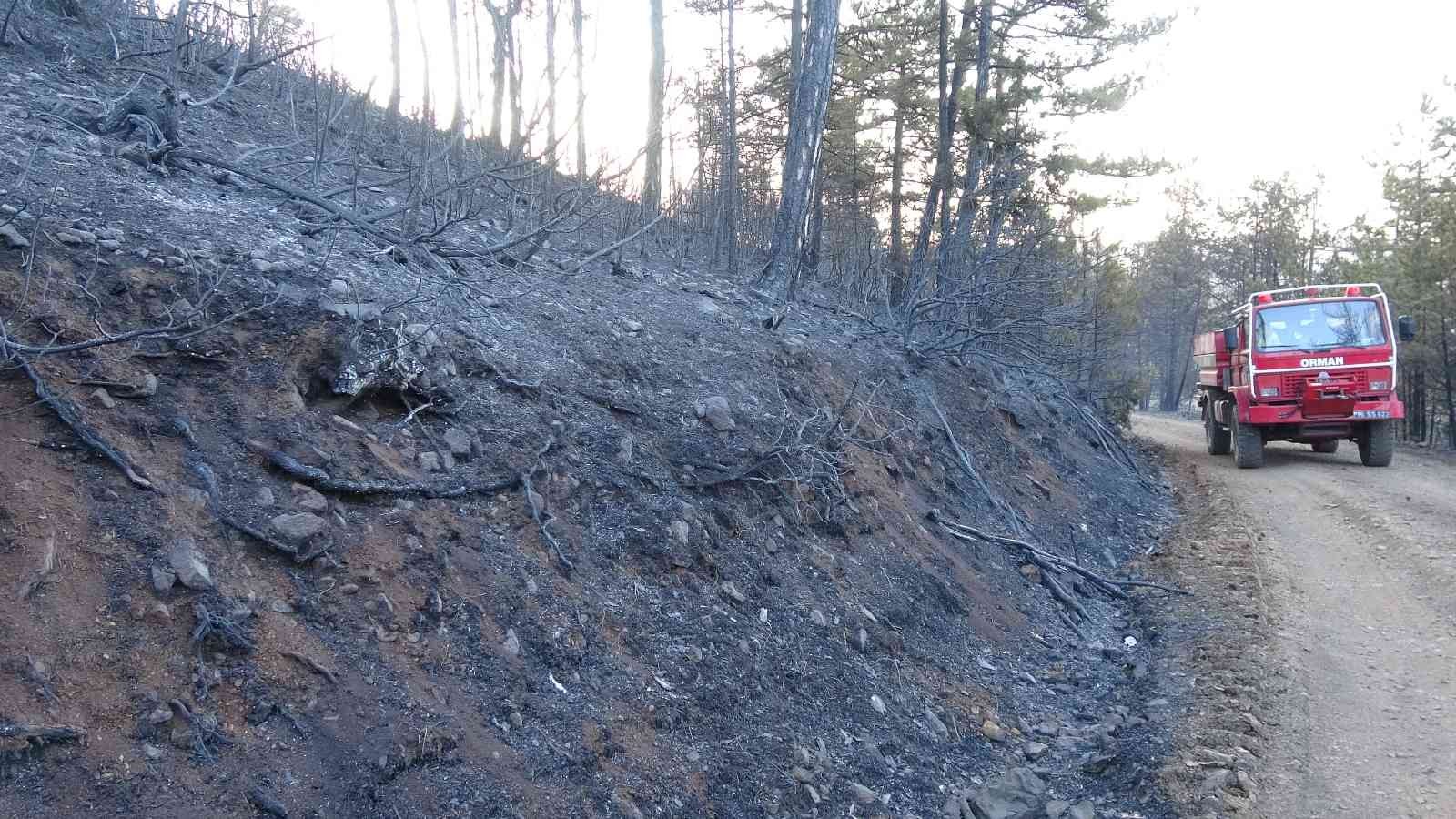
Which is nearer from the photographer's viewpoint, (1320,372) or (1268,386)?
(1320,372)

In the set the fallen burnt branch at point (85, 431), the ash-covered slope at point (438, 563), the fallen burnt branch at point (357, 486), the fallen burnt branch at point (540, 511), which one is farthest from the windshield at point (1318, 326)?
the fallen burnt branch at point (85, 431)

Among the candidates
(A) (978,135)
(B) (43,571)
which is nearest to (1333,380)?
(A) (978,135)

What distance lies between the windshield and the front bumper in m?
0.89

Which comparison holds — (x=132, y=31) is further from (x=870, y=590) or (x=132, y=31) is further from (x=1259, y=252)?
(x=1259, y=252)

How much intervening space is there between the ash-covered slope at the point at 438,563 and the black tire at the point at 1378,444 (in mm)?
9863

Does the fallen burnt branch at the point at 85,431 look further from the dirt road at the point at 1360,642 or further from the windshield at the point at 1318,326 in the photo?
the windshield at the point at 1318,326

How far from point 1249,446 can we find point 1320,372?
5.17ft

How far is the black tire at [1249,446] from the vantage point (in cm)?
1467

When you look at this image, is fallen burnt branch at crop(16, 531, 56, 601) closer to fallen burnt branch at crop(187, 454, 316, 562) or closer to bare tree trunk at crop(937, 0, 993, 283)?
fallen burnt branch at crop(187, 454, 316, 562)

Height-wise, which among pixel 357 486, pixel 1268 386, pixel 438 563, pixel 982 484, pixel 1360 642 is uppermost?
pixel 1268 386

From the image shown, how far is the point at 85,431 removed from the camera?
11.0ft

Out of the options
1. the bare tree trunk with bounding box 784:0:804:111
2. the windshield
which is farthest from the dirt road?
the bare tree trunk with bounding box 784:0:804:111

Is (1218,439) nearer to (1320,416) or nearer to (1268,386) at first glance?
(1320,416)

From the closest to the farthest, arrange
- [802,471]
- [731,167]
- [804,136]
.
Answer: [802,471], [804,136], [731,167]
